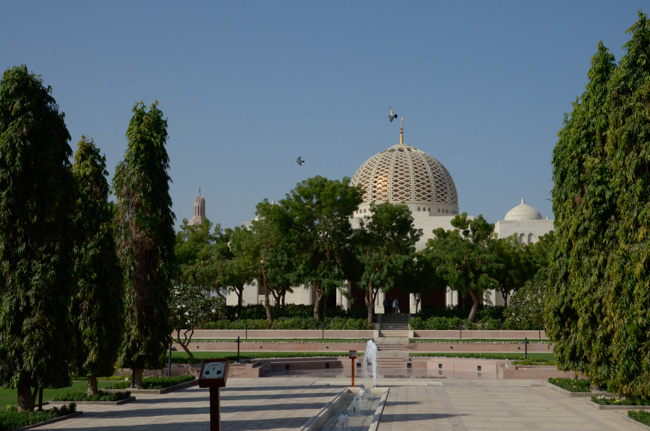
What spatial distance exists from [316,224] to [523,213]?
959 inches

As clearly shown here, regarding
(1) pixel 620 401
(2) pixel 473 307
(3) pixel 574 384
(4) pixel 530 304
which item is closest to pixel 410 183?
(2) pixel 473 307

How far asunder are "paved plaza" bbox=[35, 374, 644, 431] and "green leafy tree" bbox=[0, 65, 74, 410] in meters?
1.16

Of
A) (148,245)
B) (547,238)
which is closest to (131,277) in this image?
(148,245)

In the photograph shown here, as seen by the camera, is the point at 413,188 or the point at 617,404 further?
the point at 413,188

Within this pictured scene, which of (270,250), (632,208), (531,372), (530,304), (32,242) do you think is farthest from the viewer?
(270,250)

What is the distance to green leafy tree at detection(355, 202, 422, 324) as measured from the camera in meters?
34.3

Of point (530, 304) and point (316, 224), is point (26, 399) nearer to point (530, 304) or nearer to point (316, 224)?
point (530, 304)

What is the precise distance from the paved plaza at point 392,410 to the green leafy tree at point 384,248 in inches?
613

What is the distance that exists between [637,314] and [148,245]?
10655 mm

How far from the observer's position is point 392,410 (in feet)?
45.0

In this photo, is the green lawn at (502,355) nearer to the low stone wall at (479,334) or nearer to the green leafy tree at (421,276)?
the low stone wall at (479,334)

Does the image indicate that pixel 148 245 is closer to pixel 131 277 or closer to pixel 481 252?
pixel 131 277

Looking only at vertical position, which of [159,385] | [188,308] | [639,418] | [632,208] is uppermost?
[632,208]

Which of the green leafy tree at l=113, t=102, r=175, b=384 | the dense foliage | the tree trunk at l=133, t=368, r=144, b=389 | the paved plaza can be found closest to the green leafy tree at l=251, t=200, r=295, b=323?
the paved plaza
